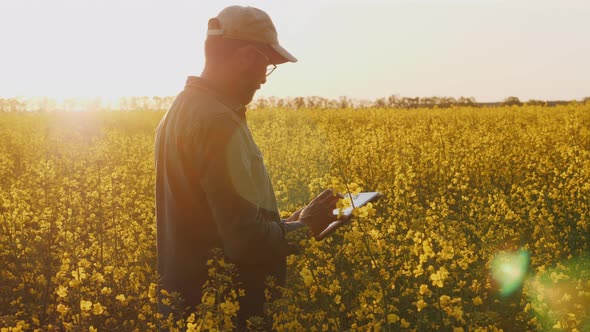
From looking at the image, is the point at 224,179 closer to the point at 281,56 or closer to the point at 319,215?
the point at 319,215

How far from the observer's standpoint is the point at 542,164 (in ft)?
27.8

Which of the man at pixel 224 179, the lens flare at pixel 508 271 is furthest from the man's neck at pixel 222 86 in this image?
the lens flare at pixel 508 271

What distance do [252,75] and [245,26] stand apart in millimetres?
198

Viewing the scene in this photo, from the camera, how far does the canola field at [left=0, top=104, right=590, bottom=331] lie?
2.60 metres

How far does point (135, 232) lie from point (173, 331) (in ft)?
8.77

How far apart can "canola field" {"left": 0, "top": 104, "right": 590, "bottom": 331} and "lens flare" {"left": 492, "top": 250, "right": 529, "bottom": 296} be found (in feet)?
0.04

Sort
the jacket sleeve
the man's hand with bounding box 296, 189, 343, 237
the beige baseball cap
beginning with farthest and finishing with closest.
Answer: the man's hand with bounding box 296, 189, 343, 237
the beige baseball cap
the jacket sleeve

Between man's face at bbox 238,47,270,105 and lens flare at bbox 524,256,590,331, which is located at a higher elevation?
man's face at bbox 238,47,270,105

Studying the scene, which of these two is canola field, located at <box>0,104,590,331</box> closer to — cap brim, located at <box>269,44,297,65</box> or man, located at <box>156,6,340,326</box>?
man, located at <box>156,6,340,326</box>

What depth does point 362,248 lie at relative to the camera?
245 cm

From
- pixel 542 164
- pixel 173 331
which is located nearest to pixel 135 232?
pixel 173 331

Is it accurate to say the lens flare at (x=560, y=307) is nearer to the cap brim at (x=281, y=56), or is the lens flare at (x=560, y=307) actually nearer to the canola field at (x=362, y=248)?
the canola field at (x=362, y=248)

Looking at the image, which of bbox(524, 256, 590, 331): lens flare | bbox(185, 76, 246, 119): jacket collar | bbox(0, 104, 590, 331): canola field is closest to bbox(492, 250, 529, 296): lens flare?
bbox(0, 104, 590, 331): canola field

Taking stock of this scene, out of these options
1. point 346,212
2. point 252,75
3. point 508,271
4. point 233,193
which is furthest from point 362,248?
point 508,271
